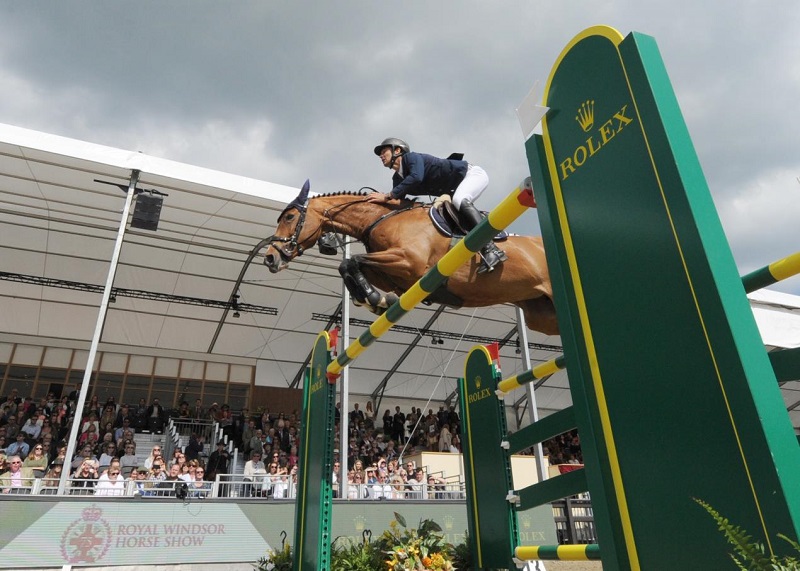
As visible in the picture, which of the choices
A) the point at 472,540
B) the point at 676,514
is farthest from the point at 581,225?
the point at 472,540

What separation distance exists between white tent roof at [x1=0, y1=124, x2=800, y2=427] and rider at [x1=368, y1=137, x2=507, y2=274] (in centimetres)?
625

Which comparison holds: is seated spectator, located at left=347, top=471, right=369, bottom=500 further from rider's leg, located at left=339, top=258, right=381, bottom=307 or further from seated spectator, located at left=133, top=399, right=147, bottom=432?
seated spectator, located at left=133, top=399, right=147, bottom=432

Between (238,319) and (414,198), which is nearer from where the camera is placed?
(414,198)

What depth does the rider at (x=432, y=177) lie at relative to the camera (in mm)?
3084

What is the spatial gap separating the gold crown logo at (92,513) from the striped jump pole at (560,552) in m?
5.53

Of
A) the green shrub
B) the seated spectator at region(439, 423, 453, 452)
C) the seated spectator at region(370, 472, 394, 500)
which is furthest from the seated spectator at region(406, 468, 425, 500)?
the green shrub

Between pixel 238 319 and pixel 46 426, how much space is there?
4690 mm

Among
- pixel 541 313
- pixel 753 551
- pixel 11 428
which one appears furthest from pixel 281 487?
pixel 753 551

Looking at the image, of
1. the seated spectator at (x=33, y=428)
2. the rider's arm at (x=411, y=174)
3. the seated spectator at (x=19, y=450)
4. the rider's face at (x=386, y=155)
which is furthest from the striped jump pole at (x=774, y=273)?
the seated spectator at (x=33, y=428)

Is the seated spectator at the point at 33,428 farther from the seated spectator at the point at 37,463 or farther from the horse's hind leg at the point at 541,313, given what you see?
the horse's hind leg at the point at 541,313

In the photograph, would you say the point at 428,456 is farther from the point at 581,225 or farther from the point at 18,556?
the point at 581,225

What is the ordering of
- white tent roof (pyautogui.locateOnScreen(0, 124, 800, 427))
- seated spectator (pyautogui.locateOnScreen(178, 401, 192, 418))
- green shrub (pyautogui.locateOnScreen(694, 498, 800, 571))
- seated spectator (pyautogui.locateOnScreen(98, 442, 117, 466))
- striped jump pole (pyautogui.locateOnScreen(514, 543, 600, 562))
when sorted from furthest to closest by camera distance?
seated spectator (pyautogui.locateOnScreen(178, 401, 192, 418)) < seated spectator (pyautogui.locateOnScreen(98, 442, 117, 466)) < white tent roof (pyautogui.locateOnScreen(0, 124, 800, 427)) < striped jump pole (pyautogui.locateOnScreen(514, 543, 600, 562)) < green shrub (pyautogui.locateOnScreen(694, 498, 800, 571))

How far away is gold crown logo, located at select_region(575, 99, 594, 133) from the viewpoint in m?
1.33

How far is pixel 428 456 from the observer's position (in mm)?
11570
